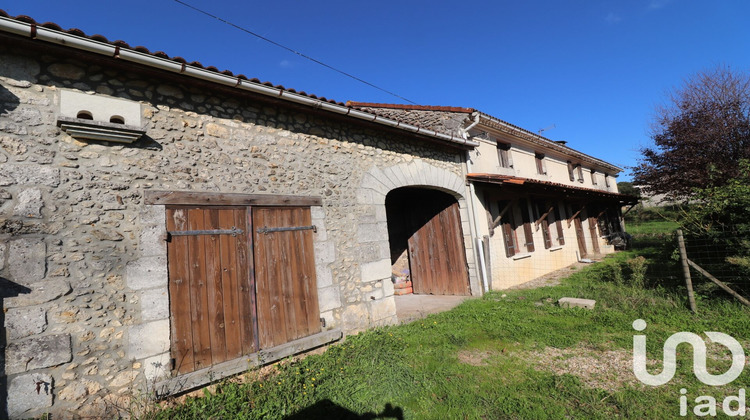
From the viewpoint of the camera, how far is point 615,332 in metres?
4.13

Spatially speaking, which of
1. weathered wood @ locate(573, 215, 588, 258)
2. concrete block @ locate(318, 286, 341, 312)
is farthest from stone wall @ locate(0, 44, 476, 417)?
weathered wood @ locate(573, 215, 588, 258)

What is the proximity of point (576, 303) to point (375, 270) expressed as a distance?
11.6 ft

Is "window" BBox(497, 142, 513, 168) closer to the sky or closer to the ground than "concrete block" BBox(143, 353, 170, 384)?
closer to the sky

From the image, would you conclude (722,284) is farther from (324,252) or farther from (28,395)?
(28,395)

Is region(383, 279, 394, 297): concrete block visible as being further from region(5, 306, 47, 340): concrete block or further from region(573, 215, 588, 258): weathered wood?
region(573, 215, 588, 258): weathered wood

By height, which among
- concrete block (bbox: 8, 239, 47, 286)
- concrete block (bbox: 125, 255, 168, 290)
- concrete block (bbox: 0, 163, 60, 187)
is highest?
concrete block (bbox: 0, 163, 60, 187)

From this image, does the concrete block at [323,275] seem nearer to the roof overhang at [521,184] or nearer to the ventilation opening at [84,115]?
the ventilation opening at [84,115]

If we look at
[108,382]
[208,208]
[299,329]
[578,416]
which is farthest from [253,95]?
[578,416]

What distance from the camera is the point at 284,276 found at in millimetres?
3967

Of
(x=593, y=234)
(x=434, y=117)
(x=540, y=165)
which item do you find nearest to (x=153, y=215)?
(x=434, y=117)

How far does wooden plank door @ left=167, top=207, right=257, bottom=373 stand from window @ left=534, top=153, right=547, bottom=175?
10872 mm

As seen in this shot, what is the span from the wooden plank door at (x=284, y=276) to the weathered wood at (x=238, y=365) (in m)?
0.13

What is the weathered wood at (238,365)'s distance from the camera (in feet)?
9.70

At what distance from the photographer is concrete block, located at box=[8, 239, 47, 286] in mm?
2518
